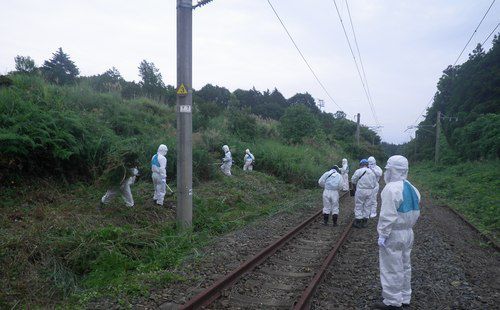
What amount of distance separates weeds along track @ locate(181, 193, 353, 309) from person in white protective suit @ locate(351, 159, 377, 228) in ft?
6.27

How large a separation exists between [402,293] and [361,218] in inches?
240

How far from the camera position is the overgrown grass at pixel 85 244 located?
227 inches

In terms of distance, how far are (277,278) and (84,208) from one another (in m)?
5.18

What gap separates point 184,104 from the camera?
922 cm

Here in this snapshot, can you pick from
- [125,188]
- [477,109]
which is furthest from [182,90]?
[477,109]

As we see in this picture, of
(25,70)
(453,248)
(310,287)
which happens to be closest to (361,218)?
(453,248)

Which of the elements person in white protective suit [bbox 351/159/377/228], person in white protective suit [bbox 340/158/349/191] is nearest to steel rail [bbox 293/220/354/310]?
person in white protective suit [bbox 351/159/377/228]

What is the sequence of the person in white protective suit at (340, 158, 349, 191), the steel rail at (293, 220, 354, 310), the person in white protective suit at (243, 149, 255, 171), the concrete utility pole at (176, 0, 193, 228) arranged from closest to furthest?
the steel rail at (293, 220, 354, 310)
the concrete utility pole at (176, 0, 193, 228)
the person in white protective suit at (340, 158, 349, 191)
the person in white protective suit at (243, 149, 255, 171)

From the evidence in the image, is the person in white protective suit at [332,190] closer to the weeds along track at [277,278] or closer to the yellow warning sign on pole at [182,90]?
the weeds along track at [277,278]

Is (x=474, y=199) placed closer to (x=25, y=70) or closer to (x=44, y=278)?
(x=44, y=278)

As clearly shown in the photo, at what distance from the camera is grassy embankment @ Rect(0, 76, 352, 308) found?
6059mm

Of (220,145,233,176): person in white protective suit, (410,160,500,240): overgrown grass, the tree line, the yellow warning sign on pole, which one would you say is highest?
the tree line

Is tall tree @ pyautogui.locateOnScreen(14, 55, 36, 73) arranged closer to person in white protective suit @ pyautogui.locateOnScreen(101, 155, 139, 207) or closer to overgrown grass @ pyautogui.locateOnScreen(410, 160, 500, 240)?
person in white protective suit @ pyautogui.locateOnScreen(101, 155, 139, 207)

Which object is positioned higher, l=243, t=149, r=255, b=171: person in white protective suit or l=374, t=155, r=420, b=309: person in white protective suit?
l=243, t=149, r=255, b=171: person in white protective suit
